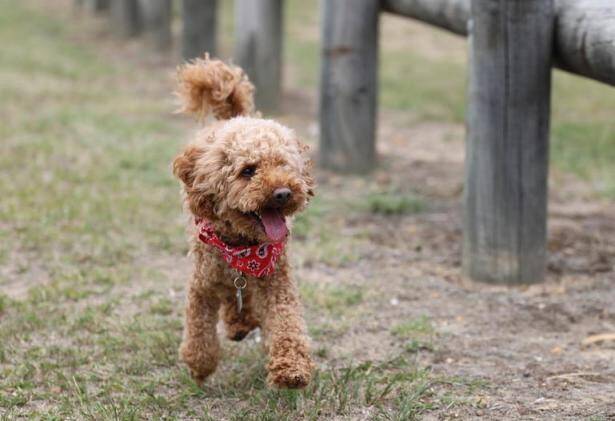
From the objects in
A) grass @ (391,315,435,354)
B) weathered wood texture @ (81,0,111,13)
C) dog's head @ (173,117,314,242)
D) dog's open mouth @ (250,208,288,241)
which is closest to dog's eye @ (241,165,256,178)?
dog's head @ (173,117,314,242)

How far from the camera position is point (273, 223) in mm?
3316

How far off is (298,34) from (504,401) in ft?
45.4

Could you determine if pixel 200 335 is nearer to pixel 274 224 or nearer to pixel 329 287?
pixel 274 224

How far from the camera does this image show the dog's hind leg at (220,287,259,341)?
4027mm

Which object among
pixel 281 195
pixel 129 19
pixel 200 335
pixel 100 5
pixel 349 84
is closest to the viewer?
pixel 281 195

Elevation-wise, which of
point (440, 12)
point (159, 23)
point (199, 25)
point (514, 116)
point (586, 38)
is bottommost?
point (514, 116)

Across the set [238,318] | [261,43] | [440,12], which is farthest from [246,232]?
[261,43]

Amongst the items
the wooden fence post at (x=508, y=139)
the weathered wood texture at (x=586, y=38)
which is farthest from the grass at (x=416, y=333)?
the weathered wood texture at (x=586, y=38)

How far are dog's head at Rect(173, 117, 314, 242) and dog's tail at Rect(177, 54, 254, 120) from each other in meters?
0.60

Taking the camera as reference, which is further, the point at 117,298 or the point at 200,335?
the point at 117,298

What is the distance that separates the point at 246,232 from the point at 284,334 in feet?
1.26

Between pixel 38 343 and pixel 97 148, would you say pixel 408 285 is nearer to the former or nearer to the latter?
pixel 38 343

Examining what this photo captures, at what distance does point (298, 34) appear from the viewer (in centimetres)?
1692

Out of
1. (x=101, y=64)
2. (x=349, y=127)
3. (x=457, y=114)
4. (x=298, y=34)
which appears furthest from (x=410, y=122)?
(x=298, y=34)
